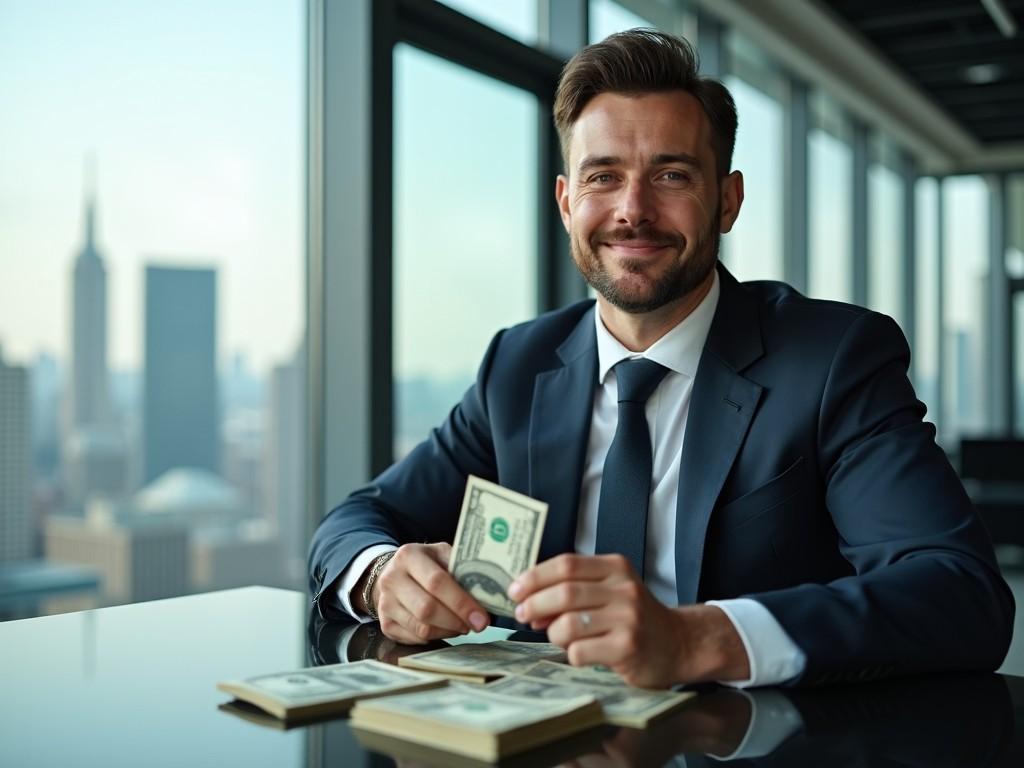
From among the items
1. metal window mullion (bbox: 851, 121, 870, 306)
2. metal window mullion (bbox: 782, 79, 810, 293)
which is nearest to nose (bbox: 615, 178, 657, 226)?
metal window mullion (bbox: 782, 79, 810, 293)

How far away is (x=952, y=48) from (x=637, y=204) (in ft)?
21.8

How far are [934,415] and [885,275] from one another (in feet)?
6.34

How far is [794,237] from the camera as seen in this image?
7.14m

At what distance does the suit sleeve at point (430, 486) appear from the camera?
5.62 feet

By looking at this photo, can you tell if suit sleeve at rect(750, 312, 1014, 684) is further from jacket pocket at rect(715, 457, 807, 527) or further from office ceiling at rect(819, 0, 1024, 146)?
office ceiling at rect(819, 0, 1024, 146)

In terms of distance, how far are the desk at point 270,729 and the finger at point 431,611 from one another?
9cm

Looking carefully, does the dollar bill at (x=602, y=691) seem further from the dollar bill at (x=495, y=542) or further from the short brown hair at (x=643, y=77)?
the short brown hair at (x=643, y=77)

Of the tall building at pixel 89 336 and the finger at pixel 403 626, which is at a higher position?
the tall building at pixel 89 336

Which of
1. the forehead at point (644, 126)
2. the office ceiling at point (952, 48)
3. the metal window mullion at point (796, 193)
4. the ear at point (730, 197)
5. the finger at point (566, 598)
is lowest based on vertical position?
the finger at point (566, 598)

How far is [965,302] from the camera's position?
1073 cm

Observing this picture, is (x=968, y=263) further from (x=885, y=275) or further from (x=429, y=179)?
(x=429, y=179)

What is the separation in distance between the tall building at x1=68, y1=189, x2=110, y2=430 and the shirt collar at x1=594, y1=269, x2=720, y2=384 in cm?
155

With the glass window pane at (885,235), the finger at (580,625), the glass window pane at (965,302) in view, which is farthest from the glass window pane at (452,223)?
the glass window pane at (965,302)

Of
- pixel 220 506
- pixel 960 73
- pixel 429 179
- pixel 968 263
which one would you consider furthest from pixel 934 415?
pixel 220 506
